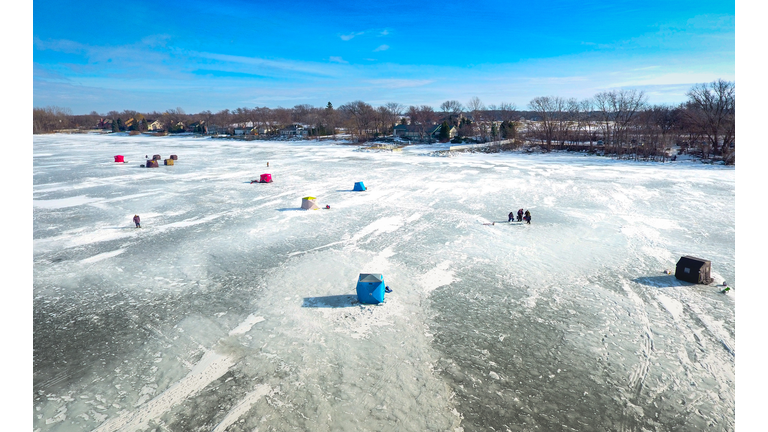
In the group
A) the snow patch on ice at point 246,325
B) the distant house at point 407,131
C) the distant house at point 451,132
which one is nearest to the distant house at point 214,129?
the distant house at point 407,131

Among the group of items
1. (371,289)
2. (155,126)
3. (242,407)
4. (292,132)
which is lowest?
(242,407)

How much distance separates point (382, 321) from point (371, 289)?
1061 millimetres

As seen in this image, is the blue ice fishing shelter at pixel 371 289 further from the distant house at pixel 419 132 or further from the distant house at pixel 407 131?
the distant house at pixel 407 131

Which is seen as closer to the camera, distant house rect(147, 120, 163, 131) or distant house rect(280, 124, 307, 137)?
distant house rect(280, 124, 307, 137)

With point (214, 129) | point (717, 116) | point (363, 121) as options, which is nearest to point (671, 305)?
point (717, 116)

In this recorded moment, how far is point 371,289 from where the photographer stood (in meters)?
10.6

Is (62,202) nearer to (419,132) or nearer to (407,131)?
(419,132)

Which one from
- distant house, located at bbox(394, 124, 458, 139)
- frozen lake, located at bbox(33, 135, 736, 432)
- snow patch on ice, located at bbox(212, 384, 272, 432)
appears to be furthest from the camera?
distant house, located at bbox(394, 124, 458, 139)

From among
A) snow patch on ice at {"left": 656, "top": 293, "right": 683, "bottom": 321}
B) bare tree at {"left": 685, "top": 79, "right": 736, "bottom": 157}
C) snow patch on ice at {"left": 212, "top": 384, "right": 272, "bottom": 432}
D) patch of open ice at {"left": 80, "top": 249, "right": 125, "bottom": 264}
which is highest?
bare tree at {"left": 685, "top": 79, "right": 736, "bottom": 157}

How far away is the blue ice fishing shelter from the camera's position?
1057cm

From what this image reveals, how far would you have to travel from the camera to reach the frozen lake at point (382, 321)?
6949 millimetres

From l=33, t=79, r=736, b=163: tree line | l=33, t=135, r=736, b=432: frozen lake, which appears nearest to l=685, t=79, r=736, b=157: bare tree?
l=33, t=79, r=736, b=163: tree line

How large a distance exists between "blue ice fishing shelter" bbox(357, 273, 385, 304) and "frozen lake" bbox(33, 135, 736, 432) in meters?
0.30

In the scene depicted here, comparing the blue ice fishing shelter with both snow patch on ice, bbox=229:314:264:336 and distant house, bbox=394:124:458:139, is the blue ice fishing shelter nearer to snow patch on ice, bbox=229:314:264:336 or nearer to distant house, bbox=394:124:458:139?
snow patch on ice, bbox=229:314:264:336
